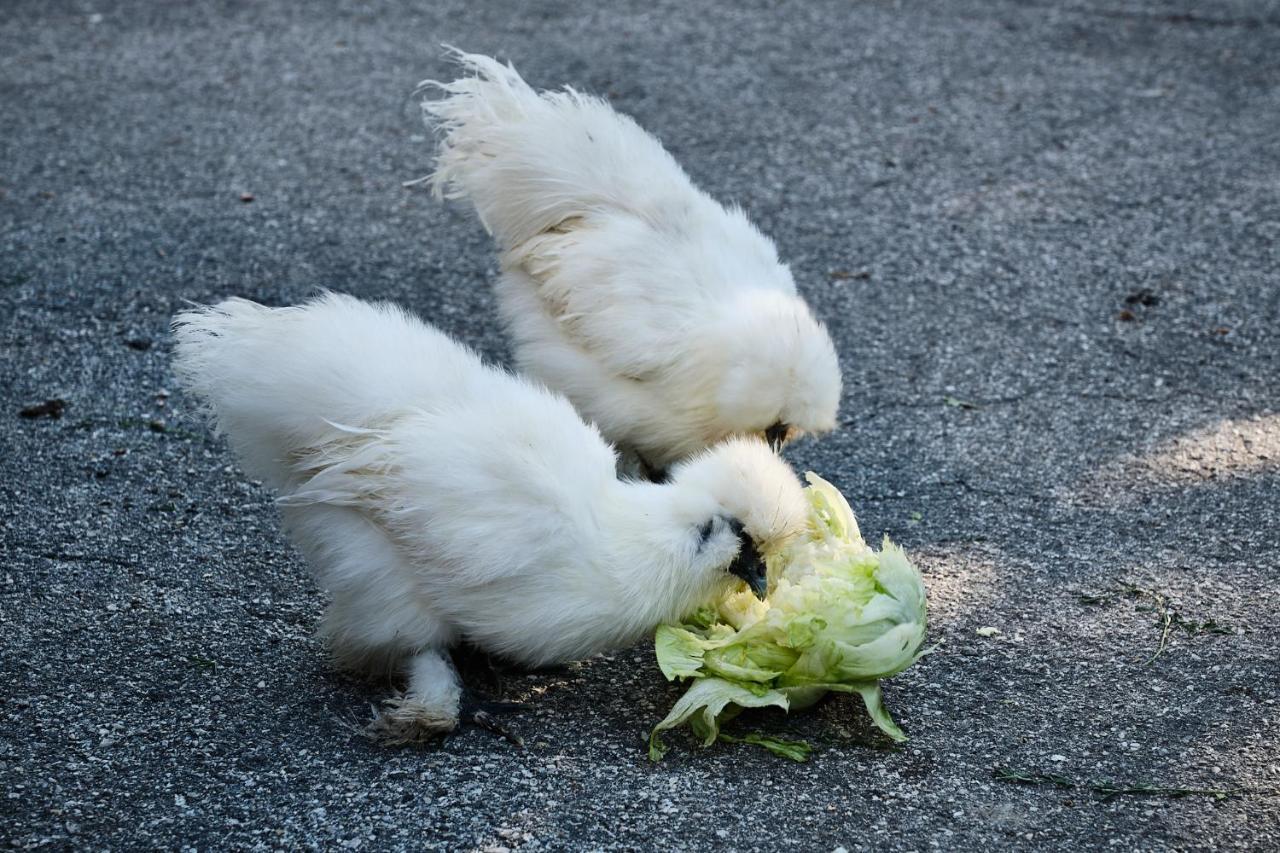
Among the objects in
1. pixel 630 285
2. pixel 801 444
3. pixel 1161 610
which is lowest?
pixel 801 444

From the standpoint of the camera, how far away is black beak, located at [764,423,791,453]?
4176 mm

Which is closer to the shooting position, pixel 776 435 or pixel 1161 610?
pixel 1161 610

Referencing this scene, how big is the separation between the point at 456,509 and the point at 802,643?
953mm

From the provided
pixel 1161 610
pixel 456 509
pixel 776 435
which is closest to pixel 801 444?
pixel 776 435

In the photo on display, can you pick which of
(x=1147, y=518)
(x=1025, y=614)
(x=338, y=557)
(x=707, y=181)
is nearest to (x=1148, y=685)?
(x=1025, y=614)

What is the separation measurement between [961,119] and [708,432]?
392 centimetres

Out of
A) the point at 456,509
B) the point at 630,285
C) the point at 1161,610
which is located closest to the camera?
the point at 456,509

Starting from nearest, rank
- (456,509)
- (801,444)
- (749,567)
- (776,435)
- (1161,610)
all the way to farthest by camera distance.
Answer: (456,509)
(749,567)
(1161,610)
(776,435)
(801,444)

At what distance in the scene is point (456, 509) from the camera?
3.36m

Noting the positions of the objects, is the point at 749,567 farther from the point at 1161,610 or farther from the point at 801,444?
the point at 801,444

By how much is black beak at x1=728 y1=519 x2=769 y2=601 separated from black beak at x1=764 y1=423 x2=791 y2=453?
0.70m

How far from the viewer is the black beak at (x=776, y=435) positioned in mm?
4176

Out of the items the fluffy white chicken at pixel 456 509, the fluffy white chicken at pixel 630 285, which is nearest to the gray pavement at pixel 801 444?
the fluffy white chicken at pixel 456 509

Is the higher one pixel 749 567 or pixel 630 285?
pixel 630 285
